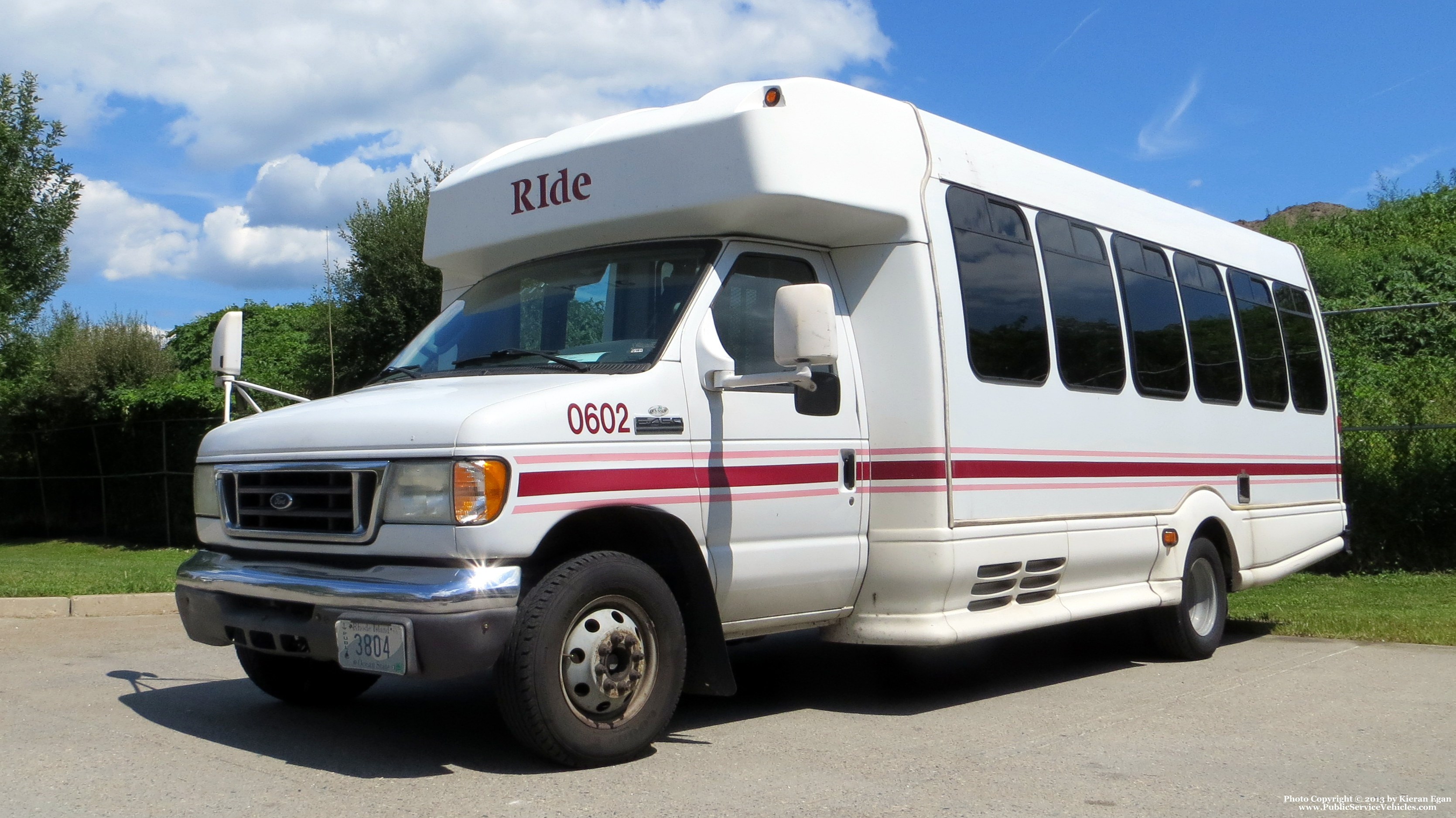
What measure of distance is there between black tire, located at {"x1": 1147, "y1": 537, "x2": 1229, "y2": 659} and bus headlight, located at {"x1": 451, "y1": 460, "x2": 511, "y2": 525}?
522 cm

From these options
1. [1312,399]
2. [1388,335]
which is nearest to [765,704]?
[1312,399]

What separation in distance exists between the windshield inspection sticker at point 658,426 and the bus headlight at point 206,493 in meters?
1.86

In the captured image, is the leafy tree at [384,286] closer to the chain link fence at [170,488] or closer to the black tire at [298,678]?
the chain link fence at [170,488]

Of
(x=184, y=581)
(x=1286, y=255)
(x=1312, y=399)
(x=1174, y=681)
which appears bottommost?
(x=1174, y=681)

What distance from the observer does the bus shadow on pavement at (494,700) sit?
550 centimetres

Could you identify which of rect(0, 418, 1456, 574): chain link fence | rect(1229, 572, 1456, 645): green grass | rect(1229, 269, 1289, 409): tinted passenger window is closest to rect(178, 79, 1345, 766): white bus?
rect(1229, 269, 1289, 409): tinted passenger window

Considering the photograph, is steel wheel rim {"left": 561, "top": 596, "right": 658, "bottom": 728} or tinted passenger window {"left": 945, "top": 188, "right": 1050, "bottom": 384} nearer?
steel wheel rim {"left": 561, "top": 596, "right": 658, "bottom": 728}

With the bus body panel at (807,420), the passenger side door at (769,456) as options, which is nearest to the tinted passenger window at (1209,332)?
the bus body panel at (807,420)

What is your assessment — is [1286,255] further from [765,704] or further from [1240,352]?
[765,704]

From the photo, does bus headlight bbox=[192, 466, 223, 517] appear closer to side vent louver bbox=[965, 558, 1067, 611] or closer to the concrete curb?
side vent louver bbox=[965, 558, 1067, 611]

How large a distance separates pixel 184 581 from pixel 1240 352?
7.12 m

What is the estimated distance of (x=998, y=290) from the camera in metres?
7.05

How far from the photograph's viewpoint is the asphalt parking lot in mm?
4762

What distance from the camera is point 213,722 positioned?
6078 millimetres
